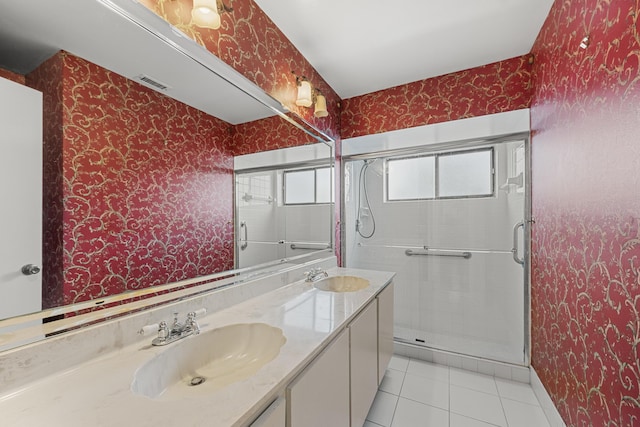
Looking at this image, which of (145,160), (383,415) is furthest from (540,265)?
(145,160)

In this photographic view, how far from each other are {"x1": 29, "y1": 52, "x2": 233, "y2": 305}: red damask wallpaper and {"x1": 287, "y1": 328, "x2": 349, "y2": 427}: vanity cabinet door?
664mm

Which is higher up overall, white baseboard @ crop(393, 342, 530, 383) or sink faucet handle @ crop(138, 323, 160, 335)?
sink faucet handle @ crop(138, 323, 160, 335)

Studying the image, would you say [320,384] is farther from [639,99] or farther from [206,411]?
[639,99]

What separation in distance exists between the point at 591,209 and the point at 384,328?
1.28 metres

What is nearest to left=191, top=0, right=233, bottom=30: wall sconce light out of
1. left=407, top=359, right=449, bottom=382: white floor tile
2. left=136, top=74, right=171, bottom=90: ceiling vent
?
left=136, top=74, right=171, bottom=90: ceiling vent

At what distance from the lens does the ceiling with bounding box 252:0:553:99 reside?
1.56 metres

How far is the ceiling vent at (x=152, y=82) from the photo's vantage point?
3.19 ft

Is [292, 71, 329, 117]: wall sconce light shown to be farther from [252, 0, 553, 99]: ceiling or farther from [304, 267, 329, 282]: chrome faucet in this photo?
[304, 267, 329, 282]: chrome faucet

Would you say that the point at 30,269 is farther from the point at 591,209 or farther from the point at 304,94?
the point at 591,209

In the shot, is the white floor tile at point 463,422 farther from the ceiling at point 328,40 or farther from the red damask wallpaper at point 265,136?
the ceiling at point 328,40

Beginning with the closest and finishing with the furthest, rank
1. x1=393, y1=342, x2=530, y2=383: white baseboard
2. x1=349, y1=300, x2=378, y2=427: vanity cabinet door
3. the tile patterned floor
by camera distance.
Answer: x1=349, y1=300, x2=378, y2=427: vanity cabinet door
the tile patterned floor
x1=393, y1=342, x2=530, y2=383: white baseboard

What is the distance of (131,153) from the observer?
3.05 ft

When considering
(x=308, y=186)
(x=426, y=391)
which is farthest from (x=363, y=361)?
(x=308, y=186)

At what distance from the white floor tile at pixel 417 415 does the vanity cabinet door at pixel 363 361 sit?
0.29 meters
